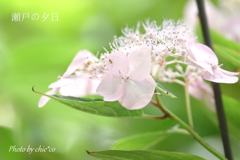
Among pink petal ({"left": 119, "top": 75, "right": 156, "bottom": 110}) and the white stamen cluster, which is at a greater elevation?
the white stamen cluster

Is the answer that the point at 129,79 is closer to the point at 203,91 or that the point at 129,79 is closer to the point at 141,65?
the point at 141,65

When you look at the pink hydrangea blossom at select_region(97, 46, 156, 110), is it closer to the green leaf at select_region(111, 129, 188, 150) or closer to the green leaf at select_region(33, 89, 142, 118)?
the green leaf at select_region(33, 89, 142, 118)

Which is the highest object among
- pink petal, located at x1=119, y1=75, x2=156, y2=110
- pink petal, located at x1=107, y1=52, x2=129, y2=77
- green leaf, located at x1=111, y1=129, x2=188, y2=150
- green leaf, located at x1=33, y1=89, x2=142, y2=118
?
pink petal, located at x1=107, y1=52, x2=129, y2=77

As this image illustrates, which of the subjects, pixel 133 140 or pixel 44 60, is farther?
pixel 44 60

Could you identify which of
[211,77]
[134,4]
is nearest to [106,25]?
[134,4]

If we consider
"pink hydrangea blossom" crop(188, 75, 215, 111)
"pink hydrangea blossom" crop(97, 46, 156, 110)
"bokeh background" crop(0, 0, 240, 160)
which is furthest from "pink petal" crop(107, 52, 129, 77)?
"bokeh background" crop(0, 0, 240, 160)

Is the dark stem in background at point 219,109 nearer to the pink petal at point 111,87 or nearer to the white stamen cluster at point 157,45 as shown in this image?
the white stamen cluster at point 157,45

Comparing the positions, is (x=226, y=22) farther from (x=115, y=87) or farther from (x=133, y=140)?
(x=115, y=87)
